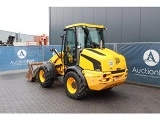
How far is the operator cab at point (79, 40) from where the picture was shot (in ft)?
21.5

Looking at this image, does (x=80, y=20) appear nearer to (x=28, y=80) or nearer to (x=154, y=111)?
(x=28, y=80)

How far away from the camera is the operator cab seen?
6555 millimetres

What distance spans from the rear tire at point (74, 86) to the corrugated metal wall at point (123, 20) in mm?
8784

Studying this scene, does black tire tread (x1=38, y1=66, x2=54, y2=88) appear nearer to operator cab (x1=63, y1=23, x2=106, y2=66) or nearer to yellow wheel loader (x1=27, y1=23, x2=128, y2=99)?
yellow wheel loader (x1=27, y1=23, x2=128, y2=99)

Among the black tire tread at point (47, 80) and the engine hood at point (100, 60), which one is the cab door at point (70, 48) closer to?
the engine hood at point (100, 60)

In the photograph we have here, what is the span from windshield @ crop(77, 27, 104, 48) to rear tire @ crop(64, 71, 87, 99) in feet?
3.52

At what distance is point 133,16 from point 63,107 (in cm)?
1038

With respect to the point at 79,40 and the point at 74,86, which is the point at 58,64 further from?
the point at 79,40

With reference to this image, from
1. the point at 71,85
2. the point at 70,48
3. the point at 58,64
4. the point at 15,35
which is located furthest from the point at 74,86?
the point at 15,35

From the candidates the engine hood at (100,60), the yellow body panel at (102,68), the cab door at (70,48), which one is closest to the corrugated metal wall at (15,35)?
the cab door at (70,48)

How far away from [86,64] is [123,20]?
9.24m

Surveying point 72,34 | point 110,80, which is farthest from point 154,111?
point 72,34

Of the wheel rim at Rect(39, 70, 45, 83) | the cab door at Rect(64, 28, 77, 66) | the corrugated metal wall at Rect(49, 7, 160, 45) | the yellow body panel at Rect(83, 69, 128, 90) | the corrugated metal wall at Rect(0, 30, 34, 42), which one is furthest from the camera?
the corrugated metal wall at Rect(0, 30, 34, 42)

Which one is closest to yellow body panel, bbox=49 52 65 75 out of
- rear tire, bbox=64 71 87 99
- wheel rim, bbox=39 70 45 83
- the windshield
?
wheel rim, bbox=39 70 45 83
